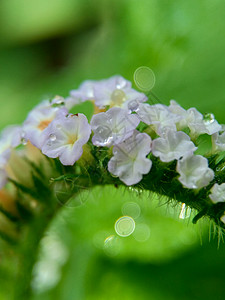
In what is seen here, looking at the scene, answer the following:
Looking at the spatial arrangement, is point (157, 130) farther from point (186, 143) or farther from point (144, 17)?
point (144, 17)

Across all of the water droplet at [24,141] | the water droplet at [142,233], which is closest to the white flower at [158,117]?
the water droplet at [24,141]

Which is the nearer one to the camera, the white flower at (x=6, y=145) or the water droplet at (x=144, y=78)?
the white flower at (x=6, y=145)

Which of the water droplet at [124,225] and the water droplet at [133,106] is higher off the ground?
the water droplet at [133,106]

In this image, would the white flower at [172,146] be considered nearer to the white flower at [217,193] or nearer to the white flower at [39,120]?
the white flower at [217,193]

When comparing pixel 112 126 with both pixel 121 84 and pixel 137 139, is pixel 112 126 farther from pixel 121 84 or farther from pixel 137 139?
pixel 121 84

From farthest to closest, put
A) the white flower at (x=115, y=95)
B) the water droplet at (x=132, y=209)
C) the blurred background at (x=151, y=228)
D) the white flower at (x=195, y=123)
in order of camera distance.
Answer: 1. the water droplet at (x=132, y=209)
2. the blurred background at (x=151, y=228)
3. the white flower at (x=115, y=95)
4. the white flower at (x=195, y=123)

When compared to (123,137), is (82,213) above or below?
Answer: above

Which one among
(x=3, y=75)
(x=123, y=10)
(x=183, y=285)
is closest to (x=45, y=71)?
(x=3, y=75)

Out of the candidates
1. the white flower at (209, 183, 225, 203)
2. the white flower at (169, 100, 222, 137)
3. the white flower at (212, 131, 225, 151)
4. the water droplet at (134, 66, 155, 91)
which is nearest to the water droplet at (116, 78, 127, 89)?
the white flower at (169, 100, 222, 137)
